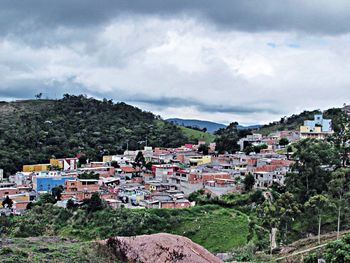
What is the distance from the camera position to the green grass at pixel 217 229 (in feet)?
83.5

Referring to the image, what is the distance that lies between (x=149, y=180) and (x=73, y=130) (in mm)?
29625

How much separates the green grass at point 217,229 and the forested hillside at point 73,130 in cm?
2742

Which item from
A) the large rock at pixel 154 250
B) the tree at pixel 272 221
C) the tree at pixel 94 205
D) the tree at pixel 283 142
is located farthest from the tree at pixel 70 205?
the tree at pixel 283 142

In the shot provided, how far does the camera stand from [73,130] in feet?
218

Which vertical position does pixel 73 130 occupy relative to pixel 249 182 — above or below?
above

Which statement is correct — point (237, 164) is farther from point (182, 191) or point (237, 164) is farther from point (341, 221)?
point (341, 221)

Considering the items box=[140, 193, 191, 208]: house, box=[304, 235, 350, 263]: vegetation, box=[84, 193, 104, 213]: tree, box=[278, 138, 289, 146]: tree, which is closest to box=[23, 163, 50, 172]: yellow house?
→ box=[140, 193, 191, 208]: house

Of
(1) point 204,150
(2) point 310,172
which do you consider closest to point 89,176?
(1) point 204,150

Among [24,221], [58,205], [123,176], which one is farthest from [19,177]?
[24,221]

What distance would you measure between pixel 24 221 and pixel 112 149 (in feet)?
106

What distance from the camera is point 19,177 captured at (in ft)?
140

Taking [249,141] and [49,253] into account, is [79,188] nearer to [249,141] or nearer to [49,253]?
[249,141]

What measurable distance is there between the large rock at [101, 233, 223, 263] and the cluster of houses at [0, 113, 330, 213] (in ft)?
69.6

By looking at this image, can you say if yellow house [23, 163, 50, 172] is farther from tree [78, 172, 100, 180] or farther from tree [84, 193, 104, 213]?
tree [84, 193, 104, 213]
